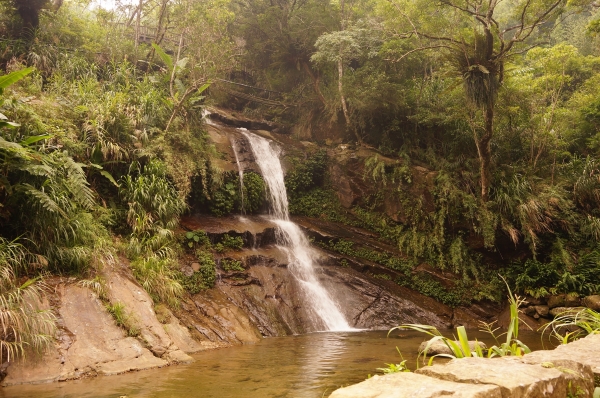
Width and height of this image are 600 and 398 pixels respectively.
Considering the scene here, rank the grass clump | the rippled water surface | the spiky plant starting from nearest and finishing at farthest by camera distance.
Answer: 1. the rippled water surface
2. the spiky plant
3. the grass clump

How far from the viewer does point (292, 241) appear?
13375 mm

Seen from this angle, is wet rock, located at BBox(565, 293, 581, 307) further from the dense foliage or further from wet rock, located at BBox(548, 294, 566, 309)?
the dense foliage

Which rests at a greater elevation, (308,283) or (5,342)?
(5,342)

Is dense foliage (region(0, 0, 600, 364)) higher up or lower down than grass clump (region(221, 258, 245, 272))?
higher up

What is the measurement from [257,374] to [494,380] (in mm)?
4100

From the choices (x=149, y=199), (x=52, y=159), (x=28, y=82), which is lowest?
(x=149, y=199)

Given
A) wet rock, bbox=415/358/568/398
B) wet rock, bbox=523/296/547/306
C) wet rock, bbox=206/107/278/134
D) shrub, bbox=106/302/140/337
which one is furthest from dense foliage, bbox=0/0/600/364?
wet rock, bbox=415/358/568/398

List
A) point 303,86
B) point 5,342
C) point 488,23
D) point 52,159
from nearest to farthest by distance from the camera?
point 5,342 → point 52,159 → point 488,23 → point 303,86

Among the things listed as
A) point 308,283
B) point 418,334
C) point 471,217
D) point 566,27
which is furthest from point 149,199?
point 566,27

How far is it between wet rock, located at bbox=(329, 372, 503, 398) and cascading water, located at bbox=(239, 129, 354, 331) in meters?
8.72

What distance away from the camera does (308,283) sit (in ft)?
39.4

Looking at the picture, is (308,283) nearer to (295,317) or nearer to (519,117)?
(295,317)

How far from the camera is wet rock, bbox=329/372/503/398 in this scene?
7.02ft

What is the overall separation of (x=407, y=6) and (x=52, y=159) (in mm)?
12142
